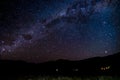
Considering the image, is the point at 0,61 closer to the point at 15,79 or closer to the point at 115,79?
the point at 15,79

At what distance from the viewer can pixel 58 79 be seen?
14.3 m

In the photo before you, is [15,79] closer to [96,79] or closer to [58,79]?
[58,79]

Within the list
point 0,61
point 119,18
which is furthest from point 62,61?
point 119,18

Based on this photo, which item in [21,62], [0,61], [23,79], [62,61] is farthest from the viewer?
[62,61]

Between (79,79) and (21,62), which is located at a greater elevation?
(21,62)

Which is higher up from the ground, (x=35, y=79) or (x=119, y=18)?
(x=119, y=18)

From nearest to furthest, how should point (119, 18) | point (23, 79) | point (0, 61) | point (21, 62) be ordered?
point (23, 79) < point (119, 18) < point (0, 61) < point (21, 62)

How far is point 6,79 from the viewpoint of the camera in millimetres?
14805

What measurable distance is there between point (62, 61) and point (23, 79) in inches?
1555

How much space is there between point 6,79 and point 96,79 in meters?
6.02

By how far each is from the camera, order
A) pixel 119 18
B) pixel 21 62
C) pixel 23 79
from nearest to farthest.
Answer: pixel 23 79
pixel 119 18
pixel 21 62

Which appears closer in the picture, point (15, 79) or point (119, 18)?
point (15, 79)

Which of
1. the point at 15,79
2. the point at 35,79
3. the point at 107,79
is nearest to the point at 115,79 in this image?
the point at 107,79

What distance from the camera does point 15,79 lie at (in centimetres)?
1418
